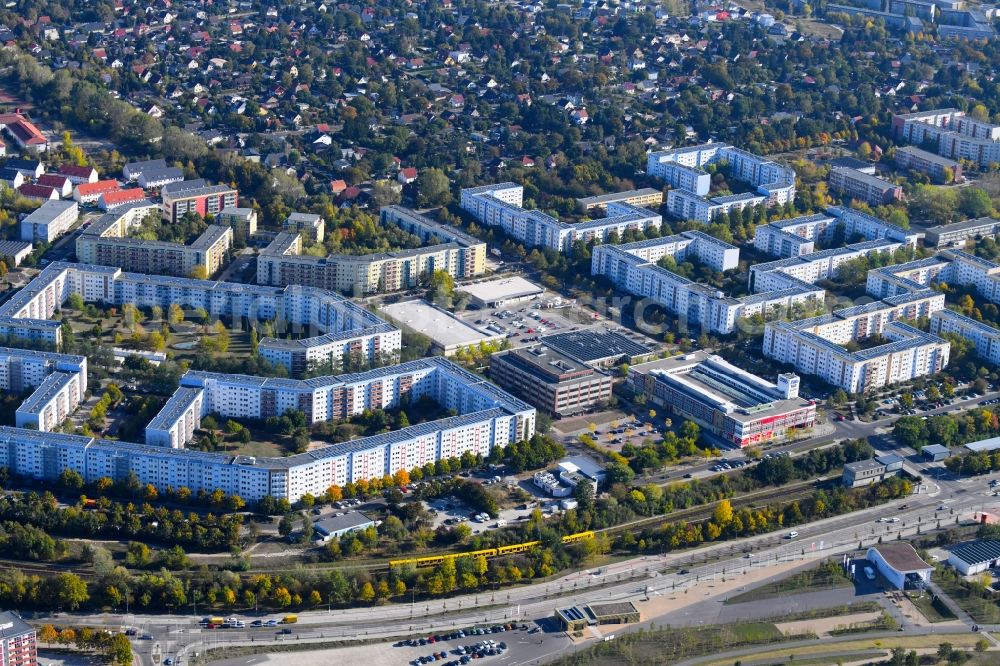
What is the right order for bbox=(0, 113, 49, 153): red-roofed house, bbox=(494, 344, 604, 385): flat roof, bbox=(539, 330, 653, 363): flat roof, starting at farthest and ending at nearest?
bbox=(0, 113, 49, 153): red-roofed house
bbox=(539, 330, 653, 363): flat roof
bbox=(494, 344, 604, 385): flat roof

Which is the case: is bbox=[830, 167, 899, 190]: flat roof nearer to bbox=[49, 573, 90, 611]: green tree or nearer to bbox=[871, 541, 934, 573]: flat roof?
bbox=[871, 541, 934, 573]: flat roof

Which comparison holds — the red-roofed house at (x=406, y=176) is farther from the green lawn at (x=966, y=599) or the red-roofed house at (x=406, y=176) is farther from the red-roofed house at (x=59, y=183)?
the green lawn at (x=966, y=599)

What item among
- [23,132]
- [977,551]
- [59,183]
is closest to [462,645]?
[977,551]

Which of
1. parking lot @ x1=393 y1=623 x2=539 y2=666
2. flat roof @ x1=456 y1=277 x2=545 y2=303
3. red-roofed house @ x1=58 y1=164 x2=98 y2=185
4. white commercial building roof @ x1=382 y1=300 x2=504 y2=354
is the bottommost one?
parking lot @ x1=393 y1=623 x2=539 y2=666

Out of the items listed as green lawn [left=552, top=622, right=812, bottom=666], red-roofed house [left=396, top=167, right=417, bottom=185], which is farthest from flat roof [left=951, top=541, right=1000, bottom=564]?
red-roofed house [left=396, top=167, right=417, bottom=185]

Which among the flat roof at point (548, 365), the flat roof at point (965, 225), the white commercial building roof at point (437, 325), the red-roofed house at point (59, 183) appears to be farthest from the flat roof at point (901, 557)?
the red-roofed house at point (59, 183)

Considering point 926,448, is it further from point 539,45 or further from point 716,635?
point 539,45
